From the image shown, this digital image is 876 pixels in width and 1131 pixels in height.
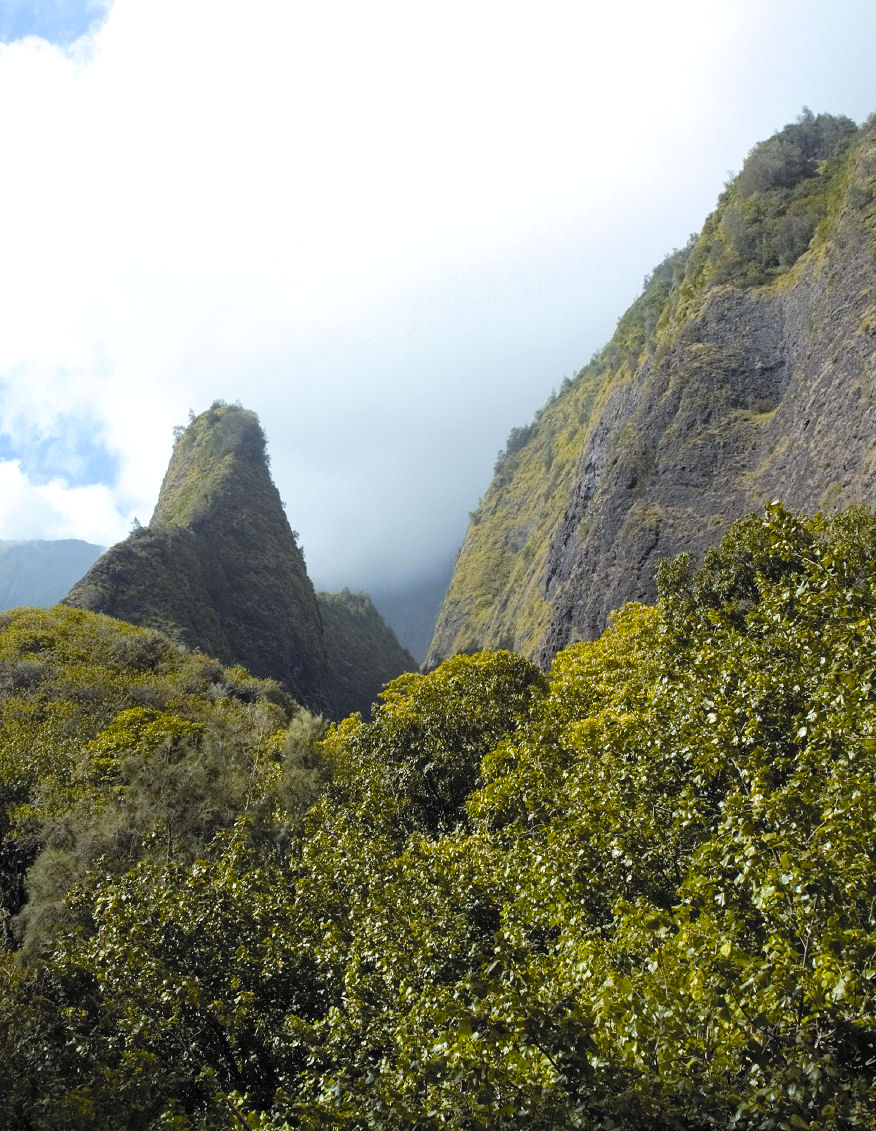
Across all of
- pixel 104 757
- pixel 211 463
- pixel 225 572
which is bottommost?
pixel 104 757

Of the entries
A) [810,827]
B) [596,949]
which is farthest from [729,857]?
[596,949]

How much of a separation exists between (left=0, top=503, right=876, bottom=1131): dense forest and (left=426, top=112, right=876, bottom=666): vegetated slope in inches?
1486

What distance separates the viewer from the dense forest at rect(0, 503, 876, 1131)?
695 cm

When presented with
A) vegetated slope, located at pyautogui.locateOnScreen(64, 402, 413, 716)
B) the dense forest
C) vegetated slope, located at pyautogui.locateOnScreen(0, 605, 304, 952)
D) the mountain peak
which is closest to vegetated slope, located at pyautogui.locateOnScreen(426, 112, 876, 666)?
vegetated slope, located at pyautogui.locateOnScreen(64, 402, 413, 716)

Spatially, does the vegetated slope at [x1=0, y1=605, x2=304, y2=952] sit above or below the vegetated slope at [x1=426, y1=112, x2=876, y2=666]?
below

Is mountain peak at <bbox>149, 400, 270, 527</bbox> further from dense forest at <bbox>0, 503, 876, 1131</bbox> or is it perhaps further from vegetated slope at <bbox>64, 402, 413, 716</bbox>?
dense forest at <bbox>0, 503, 876, 1131</bbox>

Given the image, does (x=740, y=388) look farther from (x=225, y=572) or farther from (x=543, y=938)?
(x=225, y=572)

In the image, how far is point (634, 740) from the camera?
16109 mm

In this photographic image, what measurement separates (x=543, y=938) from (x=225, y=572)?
104447mm

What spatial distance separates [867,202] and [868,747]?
223 ft

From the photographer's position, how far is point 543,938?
12.2 metres

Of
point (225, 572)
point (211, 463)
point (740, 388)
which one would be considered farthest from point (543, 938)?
point (211, 463)

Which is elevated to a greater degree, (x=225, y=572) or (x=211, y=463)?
(x=211, y=463)

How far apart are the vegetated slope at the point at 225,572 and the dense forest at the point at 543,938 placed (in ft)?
218
